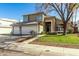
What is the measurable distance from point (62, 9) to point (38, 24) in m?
1.45

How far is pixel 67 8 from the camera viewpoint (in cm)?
853

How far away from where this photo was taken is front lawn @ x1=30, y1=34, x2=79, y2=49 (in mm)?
7793

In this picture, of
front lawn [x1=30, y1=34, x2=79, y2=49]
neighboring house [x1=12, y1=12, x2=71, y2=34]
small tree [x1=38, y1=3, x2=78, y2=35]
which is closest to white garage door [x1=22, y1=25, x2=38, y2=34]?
neighboring house [x1=12, y1=12, x2=71, y2=34]

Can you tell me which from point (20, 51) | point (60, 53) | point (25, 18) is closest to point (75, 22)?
point (60, 53)

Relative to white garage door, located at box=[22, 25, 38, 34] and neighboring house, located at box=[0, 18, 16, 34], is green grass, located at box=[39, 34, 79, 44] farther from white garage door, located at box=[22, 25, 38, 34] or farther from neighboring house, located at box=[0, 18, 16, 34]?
neighboring house, located at box=[0, 18, 16, 34]

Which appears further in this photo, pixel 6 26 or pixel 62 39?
pixel 6 26

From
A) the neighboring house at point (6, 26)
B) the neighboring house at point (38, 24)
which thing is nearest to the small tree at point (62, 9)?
the neighboring house at point (38, 24)

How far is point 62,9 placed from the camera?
8672mm

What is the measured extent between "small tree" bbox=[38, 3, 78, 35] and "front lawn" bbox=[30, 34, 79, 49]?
0.48 meters

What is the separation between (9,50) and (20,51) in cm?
56

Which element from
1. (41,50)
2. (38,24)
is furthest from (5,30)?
(41,50)

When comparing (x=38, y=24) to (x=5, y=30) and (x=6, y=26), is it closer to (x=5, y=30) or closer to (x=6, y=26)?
(x=5, y=30)

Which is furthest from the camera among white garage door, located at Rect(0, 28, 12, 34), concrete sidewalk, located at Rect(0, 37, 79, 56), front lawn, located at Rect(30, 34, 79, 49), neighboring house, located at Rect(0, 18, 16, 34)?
white garage door, located at Rect(0, 28, 12, 34)

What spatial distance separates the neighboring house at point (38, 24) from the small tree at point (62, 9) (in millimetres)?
243
